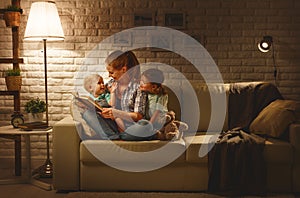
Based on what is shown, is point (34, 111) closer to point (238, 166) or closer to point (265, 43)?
point (238, 166)

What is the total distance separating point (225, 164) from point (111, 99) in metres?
1.13

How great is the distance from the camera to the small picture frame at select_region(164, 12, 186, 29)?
4527 mm

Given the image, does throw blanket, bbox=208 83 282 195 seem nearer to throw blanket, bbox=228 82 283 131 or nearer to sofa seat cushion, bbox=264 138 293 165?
sofa seat cushion, bbox=264 138 293 165

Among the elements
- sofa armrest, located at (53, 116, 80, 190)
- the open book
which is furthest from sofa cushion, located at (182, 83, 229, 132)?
sofa armrest, located at (53, 116, 80, 190)

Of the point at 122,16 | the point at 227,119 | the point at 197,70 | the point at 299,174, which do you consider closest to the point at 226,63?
the point at 197,70

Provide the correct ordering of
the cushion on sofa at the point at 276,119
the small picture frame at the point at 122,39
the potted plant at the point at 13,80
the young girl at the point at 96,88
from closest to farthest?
1. the cushion on sofa at the point at 276,119
2. the young girl at the point at 96,88
3. the potted plant at the point at 13,80
4. the small picture frame at the point at 122,39

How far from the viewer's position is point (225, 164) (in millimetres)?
3496

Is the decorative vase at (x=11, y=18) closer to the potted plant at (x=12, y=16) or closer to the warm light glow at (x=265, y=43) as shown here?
the potted plant at (x=12, y=16)

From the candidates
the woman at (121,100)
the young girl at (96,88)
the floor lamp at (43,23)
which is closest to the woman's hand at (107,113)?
the woman at (121,100)

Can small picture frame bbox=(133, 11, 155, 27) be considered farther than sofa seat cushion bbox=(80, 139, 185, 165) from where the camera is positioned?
Yes

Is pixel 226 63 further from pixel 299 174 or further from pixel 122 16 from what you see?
pixel 299 174

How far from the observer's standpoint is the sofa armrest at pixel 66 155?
3557 millimetres

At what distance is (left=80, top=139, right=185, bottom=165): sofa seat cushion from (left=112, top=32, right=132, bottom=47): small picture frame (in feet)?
4.65

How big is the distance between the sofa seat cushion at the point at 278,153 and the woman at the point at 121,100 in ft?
3.44
